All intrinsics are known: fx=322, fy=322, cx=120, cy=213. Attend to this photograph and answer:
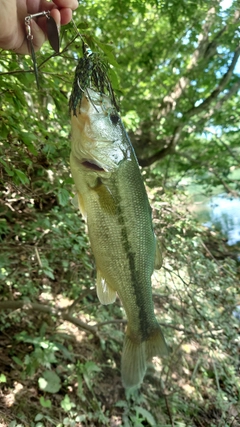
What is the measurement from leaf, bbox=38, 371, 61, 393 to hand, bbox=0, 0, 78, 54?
310 centimetres

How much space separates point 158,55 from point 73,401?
6.43 meters

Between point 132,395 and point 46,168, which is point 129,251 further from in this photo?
point 132,395

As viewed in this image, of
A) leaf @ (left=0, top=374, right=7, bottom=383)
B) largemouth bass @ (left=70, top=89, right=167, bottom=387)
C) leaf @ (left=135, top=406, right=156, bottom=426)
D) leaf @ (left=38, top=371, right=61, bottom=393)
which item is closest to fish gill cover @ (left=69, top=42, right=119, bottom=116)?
A: largemouth bass @ (left=70, top=89, right=167, bottom=387)

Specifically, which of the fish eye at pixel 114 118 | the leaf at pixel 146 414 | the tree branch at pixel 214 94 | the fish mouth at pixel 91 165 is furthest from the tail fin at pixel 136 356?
the tree branch at pixel 214 94

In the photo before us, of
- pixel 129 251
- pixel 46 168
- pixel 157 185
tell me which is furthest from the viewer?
pixel 157 185

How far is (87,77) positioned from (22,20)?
1.43 ft

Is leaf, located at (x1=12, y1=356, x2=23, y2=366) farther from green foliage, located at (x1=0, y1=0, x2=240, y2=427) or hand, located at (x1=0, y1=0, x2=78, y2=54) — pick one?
hand, located at (x1=0, y1=0, x2=78, y2=54)

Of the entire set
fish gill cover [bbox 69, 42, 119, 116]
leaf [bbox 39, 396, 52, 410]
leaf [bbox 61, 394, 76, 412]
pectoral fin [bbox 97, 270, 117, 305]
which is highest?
fish gill cover [bbox 69, 42, 119, 116]

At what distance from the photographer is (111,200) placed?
160cm

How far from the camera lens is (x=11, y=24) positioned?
4.37 feet

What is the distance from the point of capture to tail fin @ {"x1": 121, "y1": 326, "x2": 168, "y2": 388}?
1905 millimetres

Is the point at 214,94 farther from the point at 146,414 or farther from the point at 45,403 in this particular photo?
the point at 45,403

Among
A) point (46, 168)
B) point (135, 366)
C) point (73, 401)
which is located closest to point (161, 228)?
point (46, 168)

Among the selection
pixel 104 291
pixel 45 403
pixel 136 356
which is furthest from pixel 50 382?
pixel 104 291
